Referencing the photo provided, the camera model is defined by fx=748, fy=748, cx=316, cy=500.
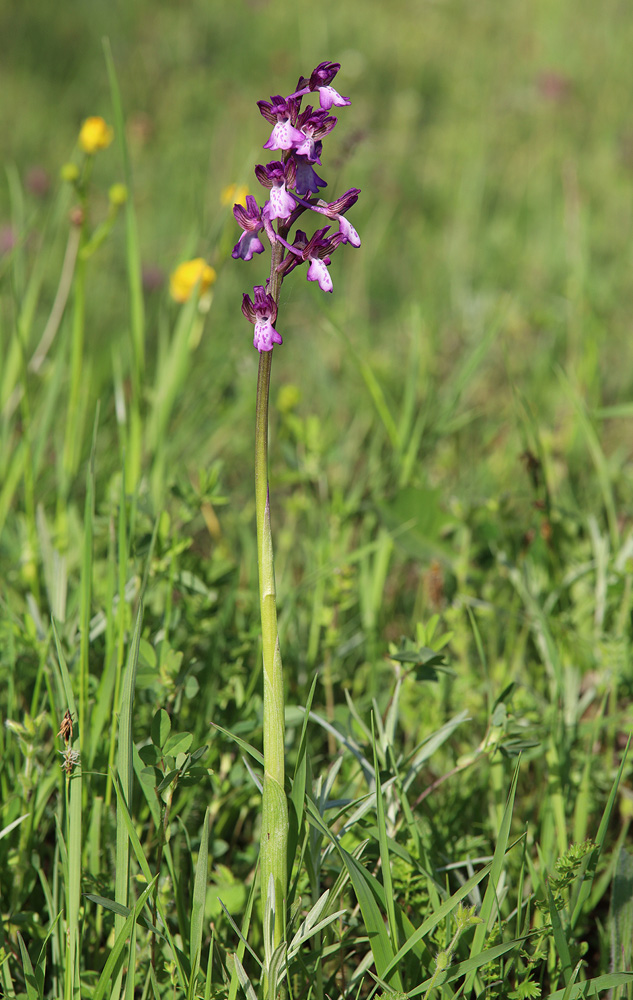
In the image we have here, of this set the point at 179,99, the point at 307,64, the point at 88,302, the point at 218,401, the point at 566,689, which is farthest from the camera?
the point at 179,99

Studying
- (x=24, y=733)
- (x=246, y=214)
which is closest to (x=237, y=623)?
(x=24, y=733)

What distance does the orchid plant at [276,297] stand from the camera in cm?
103

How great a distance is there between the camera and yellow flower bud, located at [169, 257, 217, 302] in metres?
2.20

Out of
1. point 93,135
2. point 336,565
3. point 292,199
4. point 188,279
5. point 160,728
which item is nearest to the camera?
point 292,199

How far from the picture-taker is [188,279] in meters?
2.31

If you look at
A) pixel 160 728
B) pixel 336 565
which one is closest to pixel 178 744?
pixel 160 728

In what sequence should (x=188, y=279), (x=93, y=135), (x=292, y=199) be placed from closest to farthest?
1. (x=292, y=199)
2. (x=93, y=135)
3. (x=188, y=279)

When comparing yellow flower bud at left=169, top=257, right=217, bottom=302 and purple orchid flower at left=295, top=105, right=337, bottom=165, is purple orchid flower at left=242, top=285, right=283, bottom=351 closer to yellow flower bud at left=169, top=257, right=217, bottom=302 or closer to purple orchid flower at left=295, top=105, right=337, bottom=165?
purple orchid flower at left=295, top=105, right=337, bottom=165

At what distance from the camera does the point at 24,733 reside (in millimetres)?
1271

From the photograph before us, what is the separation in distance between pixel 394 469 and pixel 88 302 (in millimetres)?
2299

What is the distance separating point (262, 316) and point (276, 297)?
35mm

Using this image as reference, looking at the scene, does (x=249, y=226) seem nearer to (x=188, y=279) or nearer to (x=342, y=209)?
(x=342, y=209)

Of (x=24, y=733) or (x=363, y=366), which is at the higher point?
(x=363, y=366)

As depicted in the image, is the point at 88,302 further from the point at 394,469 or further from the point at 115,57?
the point at 115,57
